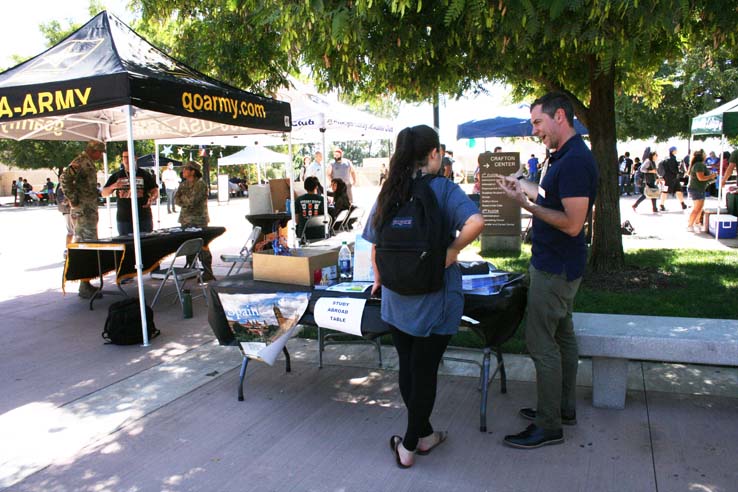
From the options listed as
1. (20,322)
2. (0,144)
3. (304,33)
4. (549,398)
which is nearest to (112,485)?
(549,398)

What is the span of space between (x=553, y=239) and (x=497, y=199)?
24.1ft

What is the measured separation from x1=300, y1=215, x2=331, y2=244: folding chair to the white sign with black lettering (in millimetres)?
6051

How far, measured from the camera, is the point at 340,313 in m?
3.84

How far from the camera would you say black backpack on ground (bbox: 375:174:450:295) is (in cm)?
288

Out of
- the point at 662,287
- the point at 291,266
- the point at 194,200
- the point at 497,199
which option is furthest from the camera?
the point at 497,199

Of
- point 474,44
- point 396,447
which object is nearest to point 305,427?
point 396,447

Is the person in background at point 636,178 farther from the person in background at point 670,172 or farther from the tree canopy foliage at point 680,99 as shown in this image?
the person in background at point 670,172

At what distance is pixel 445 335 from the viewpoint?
307 cm

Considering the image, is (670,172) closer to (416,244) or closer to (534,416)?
(534,416)

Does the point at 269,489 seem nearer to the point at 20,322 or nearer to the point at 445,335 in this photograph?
the point at 445,335

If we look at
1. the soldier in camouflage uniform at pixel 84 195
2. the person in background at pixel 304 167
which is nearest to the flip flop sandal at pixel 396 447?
the soldier in camouflage uniform at pixel 84 195

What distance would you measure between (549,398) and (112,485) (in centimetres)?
250

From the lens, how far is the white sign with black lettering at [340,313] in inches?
148

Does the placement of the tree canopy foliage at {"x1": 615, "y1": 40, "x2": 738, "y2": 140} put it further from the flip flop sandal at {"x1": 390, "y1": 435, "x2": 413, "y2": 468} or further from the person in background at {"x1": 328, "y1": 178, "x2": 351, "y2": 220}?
the flip flop sandal at {"x1": 390, "y1": 435, "x2": 413, "y2": 468}
